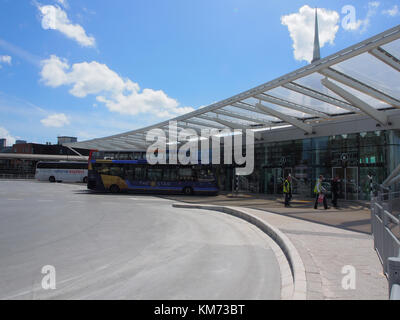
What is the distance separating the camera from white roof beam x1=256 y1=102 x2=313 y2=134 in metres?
17.8

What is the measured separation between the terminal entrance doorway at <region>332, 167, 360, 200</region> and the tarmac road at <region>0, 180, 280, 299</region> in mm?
11794

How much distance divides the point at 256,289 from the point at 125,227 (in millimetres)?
5817

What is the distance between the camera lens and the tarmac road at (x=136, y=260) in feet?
13.7

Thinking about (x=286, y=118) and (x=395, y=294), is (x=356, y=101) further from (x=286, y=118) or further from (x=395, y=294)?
(x=395, y=294)

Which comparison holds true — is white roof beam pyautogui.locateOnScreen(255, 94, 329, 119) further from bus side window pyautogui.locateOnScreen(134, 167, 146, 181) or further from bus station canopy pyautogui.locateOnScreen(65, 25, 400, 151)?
bus side window pyautogui.locateOnScreen(134, 167, 146, 181)

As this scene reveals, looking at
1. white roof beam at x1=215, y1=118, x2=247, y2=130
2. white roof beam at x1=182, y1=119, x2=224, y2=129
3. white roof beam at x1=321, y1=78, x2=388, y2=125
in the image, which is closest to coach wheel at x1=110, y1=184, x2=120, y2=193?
white roof beam at x1=182, y1=119, x2=224, y2=129

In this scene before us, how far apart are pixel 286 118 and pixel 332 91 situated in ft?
15.7

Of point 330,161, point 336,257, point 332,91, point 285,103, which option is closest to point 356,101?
point 332,91

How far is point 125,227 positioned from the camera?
9156 mm

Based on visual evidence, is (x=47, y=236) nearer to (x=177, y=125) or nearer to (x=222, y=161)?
(x=177, y=125)

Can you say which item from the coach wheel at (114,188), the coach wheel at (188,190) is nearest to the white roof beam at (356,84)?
the coach wheel at (188,190)

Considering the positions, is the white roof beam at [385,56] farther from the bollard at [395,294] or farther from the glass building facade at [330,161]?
the bollard at [395,294]
